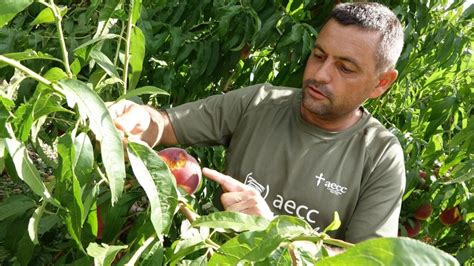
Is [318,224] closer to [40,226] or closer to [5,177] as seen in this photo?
[40,226]

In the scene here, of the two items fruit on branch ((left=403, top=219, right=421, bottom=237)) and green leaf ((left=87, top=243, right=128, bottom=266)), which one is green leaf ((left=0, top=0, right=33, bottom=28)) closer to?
green leaf ((left=87, top=243, right=128, bottom=266))

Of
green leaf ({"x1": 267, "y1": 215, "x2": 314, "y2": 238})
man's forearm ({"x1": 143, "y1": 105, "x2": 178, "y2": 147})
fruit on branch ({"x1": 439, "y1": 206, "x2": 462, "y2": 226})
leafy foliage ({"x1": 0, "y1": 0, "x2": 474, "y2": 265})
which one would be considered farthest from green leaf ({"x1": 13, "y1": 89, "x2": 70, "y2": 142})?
fruit on branch ({"x1": 439, "y1": 206, "x2": 462, "y2": 226})

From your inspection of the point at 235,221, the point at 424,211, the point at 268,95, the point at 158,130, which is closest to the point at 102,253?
the point at 235,221

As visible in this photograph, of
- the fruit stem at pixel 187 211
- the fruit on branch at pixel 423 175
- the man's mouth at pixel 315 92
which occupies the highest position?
the fruit stem at pixel 187 211

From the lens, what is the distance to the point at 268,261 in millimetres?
760

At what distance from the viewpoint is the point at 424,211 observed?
2588 mm

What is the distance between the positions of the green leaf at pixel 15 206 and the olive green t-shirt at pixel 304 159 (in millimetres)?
492

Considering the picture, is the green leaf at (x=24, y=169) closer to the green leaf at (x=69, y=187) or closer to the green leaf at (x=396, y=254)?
the green leaf at (x=69, y=187)

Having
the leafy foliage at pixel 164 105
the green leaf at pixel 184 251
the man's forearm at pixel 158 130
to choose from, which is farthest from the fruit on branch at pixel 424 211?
the green leaf at pixel 184 251

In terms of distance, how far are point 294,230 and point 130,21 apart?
1.73ft

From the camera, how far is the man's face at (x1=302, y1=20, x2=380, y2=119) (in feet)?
5.62

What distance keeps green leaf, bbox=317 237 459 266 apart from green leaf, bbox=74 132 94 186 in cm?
50

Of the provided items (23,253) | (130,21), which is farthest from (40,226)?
(130,21)

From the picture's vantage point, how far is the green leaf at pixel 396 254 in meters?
0.52
